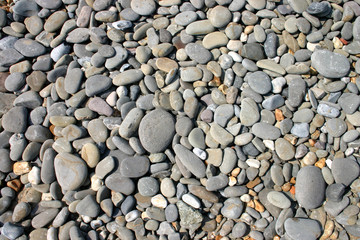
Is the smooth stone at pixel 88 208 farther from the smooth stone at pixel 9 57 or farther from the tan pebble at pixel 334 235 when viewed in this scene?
the tan pebble at pixel 334 235

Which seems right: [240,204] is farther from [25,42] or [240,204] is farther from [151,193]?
[25,42]

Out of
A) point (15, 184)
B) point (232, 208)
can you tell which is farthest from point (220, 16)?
point (15, 184)

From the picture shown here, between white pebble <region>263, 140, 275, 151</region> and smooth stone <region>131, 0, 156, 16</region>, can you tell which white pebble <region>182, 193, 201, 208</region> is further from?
smooth stone <region>131, 0, 156, 16</region>

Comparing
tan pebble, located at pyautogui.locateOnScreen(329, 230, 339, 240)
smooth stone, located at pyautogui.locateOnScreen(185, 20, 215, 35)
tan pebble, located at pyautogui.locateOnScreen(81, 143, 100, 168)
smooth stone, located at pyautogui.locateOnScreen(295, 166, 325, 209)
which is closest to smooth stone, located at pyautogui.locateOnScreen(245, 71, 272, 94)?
smooth stone, located at pyautogui.locateOnScreen(185, 20, 215, 35)

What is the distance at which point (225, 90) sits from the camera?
6.19ft

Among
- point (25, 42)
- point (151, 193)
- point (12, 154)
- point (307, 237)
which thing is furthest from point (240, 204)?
point (25, 42)

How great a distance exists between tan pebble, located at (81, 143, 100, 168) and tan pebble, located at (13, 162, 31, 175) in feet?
1.16

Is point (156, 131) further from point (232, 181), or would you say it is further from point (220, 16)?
point (220, 16)

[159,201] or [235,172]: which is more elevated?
[235,172]

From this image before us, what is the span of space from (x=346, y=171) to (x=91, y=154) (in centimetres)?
149

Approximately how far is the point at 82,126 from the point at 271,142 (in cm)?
117

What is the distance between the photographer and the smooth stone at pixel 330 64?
1842 mm

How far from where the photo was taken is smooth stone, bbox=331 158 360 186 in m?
1.72

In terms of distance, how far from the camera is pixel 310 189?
1704mm
